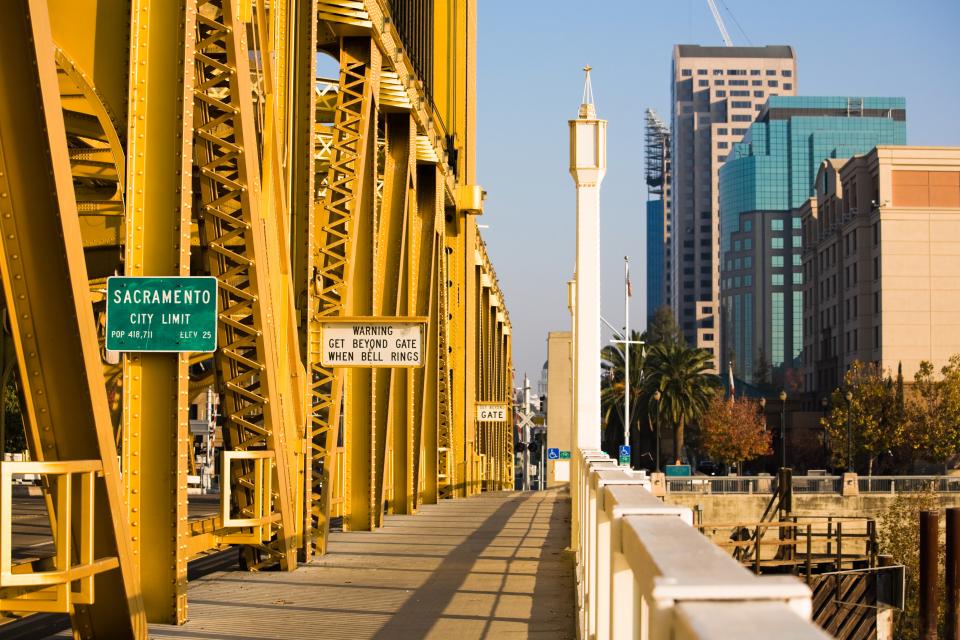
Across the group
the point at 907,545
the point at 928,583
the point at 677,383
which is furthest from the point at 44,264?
the point at 677,383

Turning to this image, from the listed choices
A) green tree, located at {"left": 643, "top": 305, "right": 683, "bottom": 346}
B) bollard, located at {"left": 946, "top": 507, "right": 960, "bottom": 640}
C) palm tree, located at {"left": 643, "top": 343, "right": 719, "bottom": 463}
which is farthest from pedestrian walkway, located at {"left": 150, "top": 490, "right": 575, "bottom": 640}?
green tree, located at {"left": 643, "top": 305, "right": 683, "bottom": 346}

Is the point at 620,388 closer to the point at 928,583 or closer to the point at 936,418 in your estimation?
the point at 936,418

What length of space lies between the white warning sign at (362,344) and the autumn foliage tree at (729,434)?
8058 centimetres

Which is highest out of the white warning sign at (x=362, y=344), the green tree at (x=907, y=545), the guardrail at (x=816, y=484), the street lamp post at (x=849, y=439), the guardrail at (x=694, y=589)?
the white warning sign at (x=362, y=344)

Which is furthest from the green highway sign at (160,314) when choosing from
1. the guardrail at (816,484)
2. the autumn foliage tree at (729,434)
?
A: the autumn foliage tree at (729,434)

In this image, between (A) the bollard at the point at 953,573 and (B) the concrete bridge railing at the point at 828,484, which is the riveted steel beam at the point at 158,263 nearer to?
(A) the bollard at the point at 953,573

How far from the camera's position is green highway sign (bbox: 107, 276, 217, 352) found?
10.4 meters

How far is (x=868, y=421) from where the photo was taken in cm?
7888

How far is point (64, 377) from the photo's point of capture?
9281 mm

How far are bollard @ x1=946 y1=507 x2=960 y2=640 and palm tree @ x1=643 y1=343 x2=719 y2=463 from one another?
4940 cm

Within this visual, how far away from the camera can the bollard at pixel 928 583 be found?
102ft

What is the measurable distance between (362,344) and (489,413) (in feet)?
91.3

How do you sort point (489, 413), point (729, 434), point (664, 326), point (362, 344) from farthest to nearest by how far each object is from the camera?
point (664, 326) < point (729, 434) < point (489, 413) < point (362, 344)

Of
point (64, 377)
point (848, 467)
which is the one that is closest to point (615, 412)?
point (848, 467)
